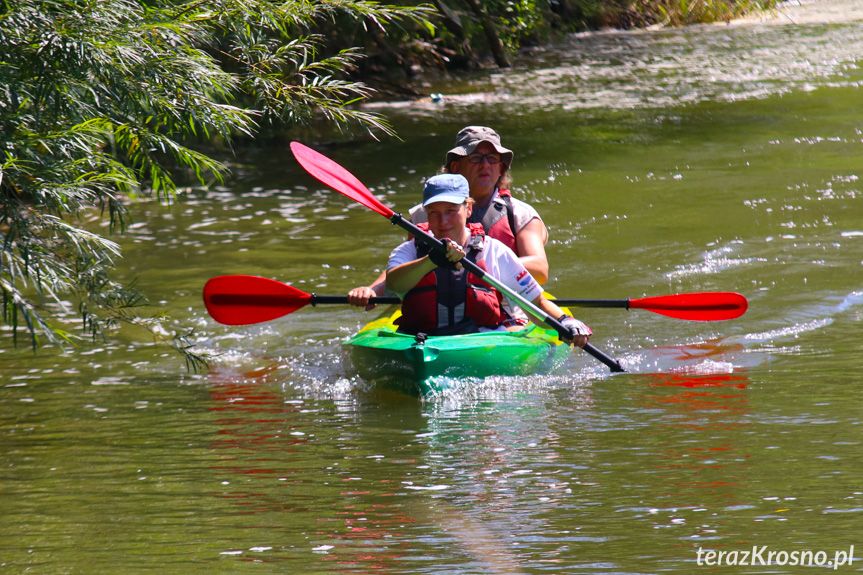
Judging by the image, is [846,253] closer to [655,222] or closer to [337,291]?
[655,222]

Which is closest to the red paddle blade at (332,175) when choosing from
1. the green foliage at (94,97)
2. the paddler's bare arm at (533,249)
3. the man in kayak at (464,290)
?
the man in kayak at (464,290)

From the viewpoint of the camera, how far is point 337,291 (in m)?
6.46

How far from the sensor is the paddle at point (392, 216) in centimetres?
419

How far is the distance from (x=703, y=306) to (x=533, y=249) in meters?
0.92

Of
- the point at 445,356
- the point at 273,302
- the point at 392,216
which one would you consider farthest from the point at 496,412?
the point at 273,302

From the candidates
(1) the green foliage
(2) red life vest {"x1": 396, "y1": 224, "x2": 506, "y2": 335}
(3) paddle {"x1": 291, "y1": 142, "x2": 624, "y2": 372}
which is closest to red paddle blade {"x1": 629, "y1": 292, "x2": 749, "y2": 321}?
(3) paddle {"x1": 291, "y1": 142, "x2": 624, "y2": 372}

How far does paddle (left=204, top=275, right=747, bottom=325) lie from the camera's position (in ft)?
16.9

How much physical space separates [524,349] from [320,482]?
1448 mm

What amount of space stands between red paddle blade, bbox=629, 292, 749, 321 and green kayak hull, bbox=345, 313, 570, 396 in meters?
0.80

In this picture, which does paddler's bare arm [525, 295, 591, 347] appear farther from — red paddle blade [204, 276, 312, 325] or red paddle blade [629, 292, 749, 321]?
red paddle blade [204, 276, 312, 325]

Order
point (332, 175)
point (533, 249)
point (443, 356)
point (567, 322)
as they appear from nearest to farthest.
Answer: point (443, 356) < point (567, 322) < point (332, 175) < point (533, 249)

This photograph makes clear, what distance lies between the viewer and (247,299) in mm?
5203

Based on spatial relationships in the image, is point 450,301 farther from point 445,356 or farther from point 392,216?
point 392,216

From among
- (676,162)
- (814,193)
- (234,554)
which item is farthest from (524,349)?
(676,162)
